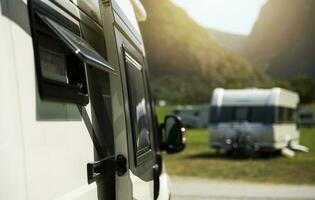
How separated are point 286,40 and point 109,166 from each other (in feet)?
388

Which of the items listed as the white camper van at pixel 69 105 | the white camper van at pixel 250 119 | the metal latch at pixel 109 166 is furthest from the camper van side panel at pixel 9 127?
the white camper van at pixel 250 119

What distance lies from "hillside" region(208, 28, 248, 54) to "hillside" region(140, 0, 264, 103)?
1468 millimetres

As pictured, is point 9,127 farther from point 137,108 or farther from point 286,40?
point 286,40

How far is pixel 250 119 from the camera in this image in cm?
1936

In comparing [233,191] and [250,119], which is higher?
[250,119]

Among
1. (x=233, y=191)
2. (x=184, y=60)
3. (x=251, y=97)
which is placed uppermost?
(x=184, y=60)

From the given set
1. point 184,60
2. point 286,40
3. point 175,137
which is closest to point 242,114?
point 175,137

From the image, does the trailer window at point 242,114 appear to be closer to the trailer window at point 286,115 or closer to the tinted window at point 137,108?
the trailer window at point 286,115

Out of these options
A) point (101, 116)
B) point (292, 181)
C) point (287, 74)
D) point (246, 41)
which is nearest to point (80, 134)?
point (101, 116)

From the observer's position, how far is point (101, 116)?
229cm

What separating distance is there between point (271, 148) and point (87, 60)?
57.5 feet

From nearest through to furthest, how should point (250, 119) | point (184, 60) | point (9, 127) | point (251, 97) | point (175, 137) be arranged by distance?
point (9, 127)
point (175, 137)
point (250, 119)
point (251, 97)
point (184, 60)

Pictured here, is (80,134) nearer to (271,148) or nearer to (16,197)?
(16,197)

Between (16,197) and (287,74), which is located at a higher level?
(287,74)
